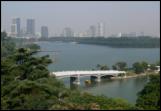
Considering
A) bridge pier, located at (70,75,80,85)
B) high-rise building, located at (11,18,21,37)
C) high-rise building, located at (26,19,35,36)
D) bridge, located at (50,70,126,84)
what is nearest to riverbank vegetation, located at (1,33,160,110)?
bridge, located at (50,70,126,84)

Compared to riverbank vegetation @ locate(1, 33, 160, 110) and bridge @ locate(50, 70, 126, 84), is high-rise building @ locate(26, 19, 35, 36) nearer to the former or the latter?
bridge @ locate(50, 70, 126, 84)

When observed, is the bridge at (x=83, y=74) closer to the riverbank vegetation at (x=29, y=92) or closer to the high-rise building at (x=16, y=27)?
the riverbank vegetation at (x=29, y=92)

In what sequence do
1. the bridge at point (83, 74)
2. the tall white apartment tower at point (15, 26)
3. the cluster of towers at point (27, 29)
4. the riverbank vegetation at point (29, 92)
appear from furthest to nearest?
the cluster of towers at point (27, 29)
the tall white apartment tower at point (15, 26)
the bridge at point (83, 74)
the riverbank vegetation at point (29, 92)

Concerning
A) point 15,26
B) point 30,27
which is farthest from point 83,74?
point 30,27

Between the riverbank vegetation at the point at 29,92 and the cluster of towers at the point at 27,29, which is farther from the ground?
the cluster of towers at the point at 27,29

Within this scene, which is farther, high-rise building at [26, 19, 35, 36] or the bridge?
high-rise building at [26, 19, 35, 36]

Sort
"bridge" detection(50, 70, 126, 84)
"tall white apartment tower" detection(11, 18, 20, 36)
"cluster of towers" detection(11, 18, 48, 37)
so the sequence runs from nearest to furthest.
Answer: "bridge" detection(50, 70, 126, 84) < "tall white apartment tower" detection(11, 18, 20, 36) < "cluster of towers" detection(11, 18, 48, 37)

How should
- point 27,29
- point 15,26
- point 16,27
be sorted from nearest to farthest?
point 15,26
point 16,27
point 27,29

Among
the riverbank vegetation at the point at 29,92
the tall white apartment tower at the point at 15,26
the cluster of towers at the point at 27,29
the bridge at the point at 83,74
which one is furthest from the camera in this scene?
the cluster of towers at the point at 27,29

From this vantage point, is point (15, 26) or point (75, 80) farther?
point (15, 26)

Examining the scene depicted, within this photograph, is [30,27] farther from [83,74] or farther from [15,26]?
[83,74]

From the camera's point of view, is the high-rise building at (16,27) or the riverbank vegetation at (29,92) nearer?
the riverbank vegetation at (29,92)

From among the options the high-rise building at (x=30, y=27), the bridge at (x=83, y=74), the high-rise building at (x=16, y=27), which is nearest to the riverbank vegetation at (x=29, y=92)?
the bridge at (x=83, y=74)
